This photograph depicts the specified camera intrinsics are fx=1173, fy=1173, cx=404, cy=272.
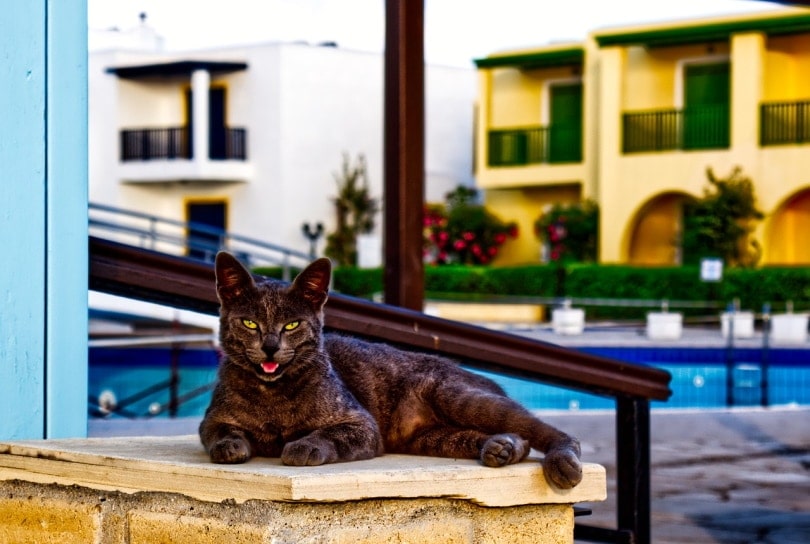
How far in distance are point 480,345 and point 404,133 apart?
2.26 ft

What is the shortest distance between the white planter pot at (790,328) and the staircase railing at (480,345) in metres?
13.8

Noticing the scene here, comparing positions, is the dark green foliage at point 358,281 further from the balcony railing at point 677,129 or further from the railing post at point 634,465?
the railing post at point 634,465

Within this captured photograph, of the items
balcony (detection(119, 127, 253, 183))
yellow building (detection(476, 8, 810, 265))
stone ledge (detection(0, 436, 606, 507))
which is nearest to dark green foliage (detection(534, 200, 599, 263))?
yellow building (detection(476, 8, 810, 265))

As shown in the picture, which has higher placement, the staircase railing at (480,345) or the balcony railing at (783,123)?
the balcony railing at (783,123)

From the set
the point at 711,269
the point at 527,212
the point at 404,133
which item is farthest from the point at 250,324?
the point at 527,212

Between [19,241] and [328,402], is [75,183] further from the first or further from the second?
[328,402]

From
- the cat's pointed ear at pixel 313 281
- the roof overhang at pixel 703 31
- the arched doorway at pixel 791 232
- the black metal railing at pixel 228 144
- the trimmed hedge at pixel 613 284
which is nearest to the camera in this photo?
the cat's pointed ear at pixel 313 281

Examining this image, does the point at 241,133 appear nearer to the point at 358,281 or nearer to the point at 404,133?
the point at 358,281

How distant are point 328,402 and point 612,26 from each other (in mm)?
22970

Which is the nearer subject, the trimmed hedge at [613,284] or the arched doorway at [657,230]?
the trimmed hedge at [613,284]

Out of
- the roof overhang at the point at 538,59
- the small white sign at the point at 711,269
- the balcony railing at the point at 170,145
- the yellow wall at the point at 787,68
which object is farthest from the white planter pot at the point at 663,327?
the balcony railing at the point at 170,145

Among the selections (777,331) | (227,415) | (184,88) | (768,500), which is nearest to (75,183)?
(227,415)

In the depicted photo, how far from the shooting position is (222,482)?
1.68 meters

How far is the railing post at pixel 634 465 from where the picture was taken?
268cm
